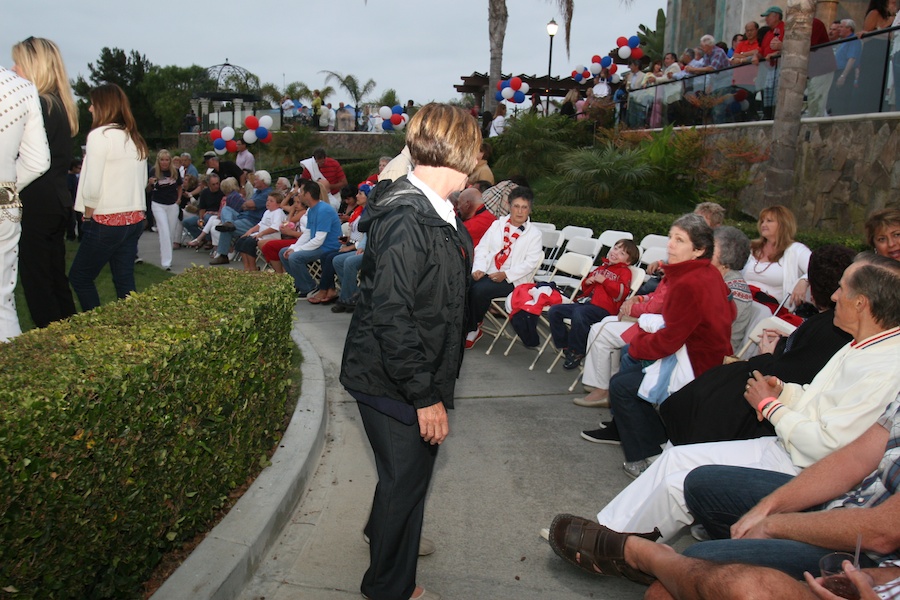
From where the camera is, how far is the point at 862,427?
284 cm

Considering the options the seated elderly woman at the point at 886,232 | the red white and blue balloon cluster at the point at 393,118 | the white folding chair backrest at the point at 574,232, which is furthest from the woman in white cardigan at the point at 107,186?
the red white and blue balloon cluster at the point at 393,118

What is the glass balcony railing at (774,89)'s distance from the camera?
31.7ft

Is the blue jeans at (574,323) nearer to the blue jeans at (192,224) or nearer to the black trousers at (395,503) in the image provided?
the black trousers at (395,503)

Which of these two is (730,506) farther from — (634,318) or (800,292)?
(800,292)

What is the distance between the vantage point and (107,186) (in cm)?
553

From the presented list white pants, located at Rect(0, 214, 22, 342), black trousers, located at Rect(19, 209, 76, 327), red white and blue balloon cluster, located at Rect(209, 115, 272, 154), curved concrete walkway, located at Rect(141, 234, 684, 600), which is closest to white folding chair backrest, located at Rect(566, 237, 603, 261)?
curved concrete walkway, located at Rect(141, 234, 684, 600)

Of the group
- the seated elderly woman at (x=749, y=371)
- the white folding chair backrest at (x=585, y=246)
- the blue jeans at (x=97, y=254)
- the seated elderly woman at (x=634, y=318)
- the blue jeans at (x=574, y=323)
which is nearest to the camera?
the seated elderly woman at (x=749, y=371)

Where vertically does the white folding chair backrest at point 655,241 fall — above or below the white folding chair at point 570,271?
above

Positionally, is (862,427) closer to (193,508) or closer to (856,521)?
(856,521)

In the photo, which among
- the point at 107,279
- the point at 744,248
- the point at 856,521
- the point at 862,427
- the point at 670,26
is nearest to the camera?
the point at 856,521

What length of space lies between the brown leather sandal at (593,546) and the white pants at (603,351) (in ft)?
7.60

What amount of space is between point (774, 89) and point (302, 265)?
792 centimetres

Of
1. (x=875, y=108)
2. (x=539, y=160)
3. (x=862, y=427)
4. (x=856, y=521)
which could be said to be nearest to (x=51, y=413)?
(x=856, y=521)

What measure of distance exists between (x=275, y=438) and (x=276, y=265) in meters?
6.57
